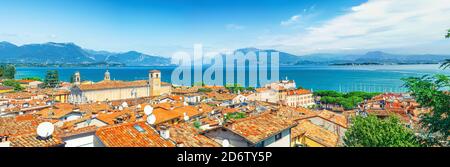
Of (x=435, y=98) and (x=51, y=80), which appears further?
(x=51, y=80)

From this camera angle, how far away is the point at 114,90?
48.6m

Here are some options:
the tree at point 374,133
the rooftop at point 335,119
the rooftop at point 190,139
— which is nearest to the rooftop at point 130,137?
the rooftop at point 190,139

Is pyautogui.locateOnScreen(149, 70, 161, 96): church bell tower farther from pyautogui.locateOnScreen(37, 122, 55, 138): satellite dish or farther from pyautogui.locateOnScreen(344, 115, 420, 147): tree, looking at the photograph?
pyautogui.locateOnScreen(37, 122, 55, 138): satellite dish

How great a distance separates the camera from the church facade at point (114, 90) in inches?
1736

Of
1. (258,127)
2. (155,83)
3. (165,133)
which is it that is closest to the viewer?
(165,133)

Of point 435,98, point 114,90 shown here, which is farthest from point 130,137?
point 114,90

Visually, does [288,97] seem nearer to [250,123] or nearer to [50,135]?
[250,123]

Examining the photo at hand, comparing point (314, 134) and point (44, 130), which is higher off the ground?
point (44, 130)

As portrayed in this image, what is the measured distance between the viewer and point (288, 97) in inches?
2238

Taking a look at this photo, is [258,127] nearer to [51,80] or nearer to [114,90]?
[114,90]

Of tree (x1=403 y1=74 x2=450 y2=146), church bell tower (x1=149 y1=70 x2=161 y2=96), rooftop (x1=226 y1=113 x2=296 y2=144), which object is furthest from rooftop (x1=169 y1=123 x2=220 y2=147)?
church bell tower (x1=149 y1=70 x2=161 y2=96)
